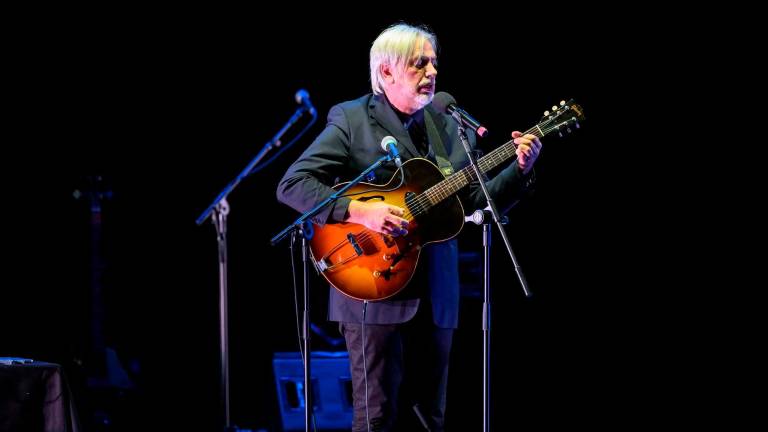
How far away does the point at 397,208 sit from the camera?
9.77 ft

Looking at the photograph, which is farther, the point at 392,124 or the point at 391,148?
the point at 392,124

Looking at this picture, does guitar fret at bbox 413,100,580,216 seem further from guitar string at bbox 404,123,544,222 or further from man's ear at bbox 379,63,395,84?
man's ear at bbox 379,63,395,84

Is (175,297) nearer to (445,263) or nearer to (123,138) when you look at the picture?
(123,138)

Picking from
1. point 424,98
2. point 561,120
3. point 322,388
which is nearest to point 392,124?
point 424,98

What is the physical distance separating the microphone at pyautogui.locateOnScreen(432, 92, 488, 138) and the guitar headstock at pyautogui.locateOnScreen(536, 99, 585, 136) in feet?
1.19

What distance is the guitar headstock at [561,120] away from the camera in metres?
2.97

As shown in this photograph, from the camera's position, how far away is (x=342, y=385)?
457cm

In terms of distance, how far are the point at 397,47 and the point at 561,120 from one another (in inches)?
27.6

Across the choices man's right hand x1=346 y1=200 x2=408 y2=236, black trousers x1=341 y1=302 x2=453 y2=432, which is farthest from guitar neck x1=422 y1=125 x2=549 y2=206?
black trousers x1=341 y1=302 x2=453 y2=432

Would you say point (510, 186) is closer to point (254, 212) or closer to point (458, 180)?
point (458, 180)

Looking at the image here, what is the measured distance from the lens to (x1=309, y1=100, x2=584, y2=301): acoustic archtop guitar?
2.97m

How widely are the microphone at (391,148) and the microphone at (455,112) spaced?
215 mm

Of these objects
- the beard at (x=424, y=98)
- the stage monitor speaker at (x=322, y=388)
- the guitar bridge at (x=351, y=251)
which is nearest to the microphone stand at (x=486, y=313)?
the guitar bridge at (x=351, y=251)

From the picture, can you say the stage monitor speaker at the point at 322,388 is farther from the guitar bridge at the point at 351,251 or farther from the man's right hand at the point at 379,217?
the man's right hand at the point at 379,217
